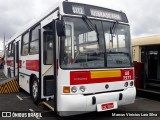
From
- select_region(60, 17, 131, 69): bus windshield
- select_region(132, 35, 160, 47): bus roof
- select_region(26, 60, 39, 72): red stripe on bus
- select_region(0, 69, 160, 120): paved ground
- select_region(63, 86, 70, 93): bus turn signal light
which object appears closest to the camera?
select_region(63, 86, 70, 93): bus turn signal light

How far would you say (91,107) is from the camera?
18.3 feet

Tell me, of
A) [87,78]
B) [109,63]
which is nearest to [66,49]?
[87,78]

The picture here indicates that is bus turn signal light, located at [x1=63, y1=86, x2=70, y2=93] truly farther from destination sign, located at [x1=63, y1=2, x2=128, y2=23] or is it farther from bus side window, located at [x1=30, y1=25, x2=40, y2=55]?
bus side window, located at [x1=30, y1=25, x2=40, y2=55]

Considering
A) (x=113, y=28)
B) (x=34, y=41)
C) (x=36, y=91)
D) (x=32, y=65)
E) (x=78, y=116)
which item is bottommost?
(x=78, y=116)

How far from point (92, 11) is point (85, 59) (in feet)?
4.54

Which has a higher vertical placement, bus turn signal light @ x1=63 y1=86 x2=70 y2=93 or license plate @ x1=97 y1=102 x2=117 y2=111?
bus turn signal light @ x1=63 y1=86 x2=70 y2=93

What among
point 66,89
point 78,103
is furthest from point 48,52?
point 78,103

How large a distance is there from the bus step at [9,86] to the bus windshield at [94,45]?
6.17m

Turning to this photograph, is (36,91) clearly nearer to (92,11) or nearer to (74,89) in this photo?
(74,89)

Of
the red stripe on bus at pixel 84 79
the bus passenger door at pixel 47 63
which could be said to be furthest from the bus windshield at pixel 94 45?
the bus passenger door at pixel 47 63

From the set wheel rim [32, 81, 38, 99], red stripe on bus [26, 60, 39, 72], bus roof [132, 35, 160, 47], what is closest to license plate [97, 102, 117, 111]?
red stripe on bus [26, 60, 39, 72]

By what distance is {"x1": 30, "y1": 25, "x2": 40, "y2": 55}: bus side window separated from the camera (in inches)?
302

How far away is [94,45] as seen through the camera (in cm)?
595

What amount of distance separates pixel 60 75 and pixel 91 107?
3.49 ft
